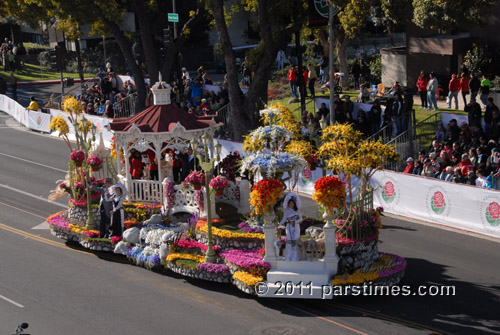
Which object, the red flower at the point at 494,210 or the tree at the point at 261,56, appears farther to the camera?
the tree at the point at 261,56

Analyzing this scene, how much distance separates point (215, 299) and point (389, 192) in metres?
8.88

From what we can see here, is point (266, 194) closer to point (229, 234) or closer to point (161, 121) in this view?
point (229, 234)

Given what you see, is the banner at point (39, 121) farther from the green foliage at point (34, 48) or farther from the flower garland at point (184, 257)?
the green foliage at point (34, 48)

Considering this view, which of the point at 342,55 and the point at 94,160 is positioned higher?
the point at 342,55

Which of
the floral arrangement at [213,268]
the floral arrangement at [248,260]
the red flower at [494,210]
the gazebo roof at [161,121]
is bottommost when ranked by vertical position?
the floral arrangement at [213,268]

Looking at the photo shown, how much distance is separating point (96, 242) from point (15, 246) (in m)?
2.83

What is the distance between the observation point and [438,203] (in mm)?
23297

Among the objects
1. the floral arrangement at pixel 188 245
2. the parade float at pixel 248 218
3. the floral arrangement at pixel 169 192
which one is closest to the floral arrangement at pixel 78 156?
the parade float at pixel 248 218

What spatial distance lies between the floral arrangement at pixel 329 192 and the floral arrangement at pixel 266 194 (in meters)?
0.90

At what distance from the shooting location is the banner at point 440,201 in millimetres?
21903

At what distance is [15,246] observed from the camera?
2297 cm

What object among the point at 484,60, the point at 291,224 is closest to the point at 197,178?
the point at 291,224

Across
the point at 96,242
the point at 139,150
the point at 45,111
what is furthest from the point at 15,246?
the point at 45,111

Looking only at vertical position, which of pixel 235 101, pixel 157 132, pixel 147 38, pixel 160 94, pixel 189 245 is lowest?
pixel 189 245
